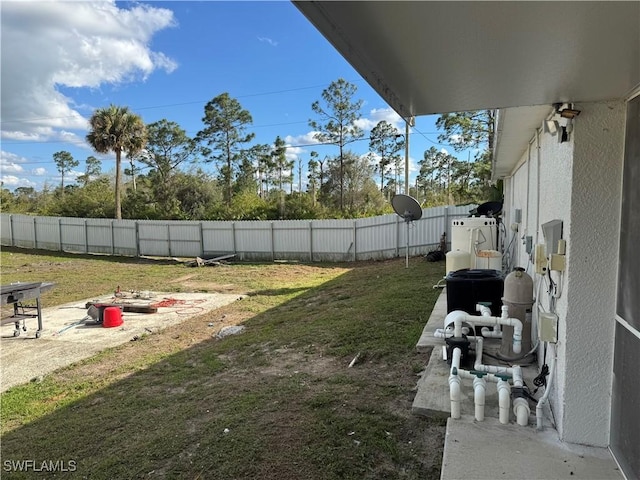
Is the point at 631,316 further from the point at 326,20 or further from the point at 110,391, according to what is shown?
the point at 110,391

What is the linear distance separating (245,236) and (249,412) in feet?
44.8

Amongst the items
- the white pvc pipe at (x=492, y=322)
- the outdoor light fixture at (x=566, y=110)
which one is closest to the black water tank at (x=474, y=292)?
the white pvc pipe at (x=492, y=322)

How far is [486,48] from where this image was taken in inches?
53.5

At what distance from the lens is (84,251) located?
775 inches

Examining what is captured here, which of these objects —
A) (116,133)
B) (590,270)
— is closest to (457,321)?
(590,270)

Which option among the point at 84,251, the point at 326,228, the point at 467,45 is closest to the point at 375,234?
the point at 326,228

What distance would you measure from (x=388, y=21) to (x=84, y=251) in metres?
22.0

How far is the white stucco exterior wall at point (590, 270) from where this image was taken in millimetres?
2172

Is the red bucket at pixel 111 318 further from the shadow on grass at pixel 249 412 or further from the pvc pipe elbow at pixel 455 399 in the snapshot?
the pvc pipe elbow at pixel 455 399

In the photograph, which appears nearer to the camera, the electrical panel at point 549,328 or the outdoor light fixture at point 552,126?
the outdoor light fixture at point 552,126

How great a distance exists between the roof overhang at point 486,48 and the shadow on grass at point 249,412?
2.21 meters

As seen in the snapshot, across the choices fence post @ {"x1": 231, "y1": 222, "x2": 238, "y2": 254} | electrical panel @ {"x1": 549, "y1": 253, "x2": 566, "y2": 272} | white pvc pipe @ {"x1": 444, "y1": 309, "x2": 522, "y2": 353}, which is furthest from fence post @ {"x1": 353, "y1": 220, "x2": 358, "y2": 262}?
electrical panel @ {"x1": 549, "y1": 253, "x2": 566, "y2": 272}

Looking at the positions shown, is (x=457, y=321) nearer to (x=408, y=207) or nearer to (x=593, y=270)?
(x=593, y=270)

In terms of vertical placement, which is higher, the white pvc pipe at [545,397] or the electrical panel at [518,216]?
the electrical panel at [518,216]
